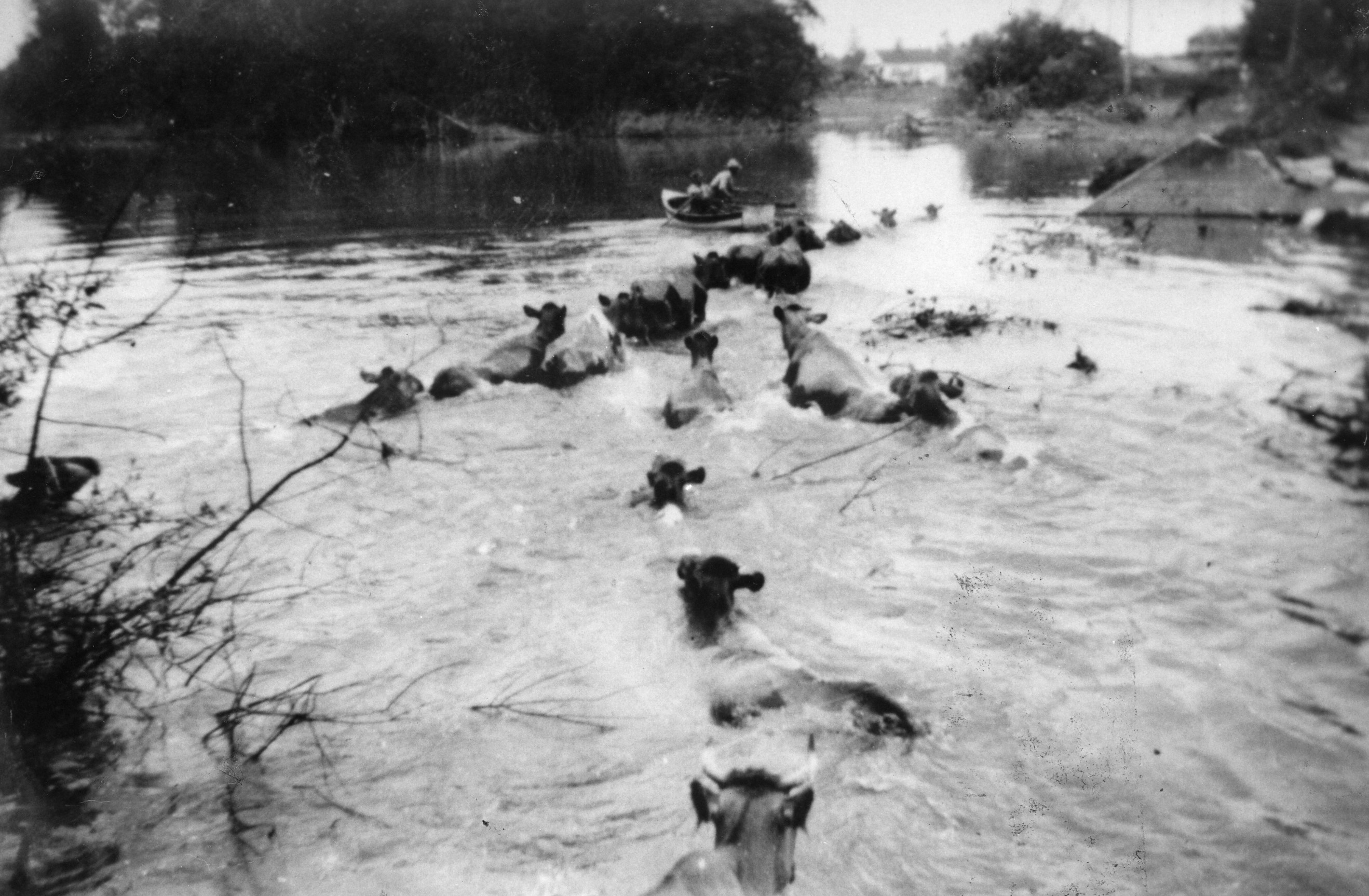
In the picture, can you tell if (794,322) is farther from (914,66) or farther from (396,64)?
(914,66)

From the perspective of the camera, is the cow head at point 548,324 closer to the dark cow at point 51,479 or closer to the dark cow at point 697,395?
the dark cow at point 697,395

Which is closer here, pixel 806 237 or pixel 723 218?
pixel 806 237

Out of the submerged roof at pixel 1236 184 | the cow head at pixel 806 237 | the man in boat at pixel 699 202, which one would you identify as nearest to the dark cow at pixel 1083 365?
the submerged roof at pixel 1236 184

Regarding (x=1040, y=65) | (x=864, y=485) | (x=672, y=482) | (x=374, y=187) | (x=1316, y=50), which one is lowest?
(x=864, y=485)

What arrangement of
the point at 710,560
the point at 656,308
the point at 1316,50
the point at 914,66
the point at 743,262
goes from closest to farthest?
the point at 1316,50 → the point at 710,560 → the point at 656,308 → the point at 743,262 → the point at 914,66

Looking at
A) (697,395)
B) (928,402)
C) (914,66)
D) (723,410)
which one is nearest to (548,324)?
(697,395)

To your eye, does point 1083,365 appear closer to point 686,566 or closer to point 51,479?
point 686,566

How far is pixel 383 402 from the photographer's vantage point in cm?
692

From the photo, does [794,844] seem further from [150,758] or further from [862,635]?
[150,758]

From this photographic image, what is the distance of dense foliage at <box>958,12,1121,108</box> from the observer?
209 inches

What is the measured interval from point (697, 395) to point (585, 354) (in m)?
1.54

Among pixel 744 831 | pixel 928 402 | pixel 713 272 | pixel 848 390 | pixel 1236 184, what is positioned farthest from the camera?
pixel 713 272

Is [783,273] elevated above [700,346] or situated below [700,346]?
above

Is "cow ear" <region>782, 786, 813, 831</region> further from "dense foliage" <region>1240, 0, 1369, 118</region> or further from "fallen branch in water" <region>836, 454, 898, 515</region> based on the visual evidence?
"fallen branch in water" <region>836, 454, 898, 515</region>
